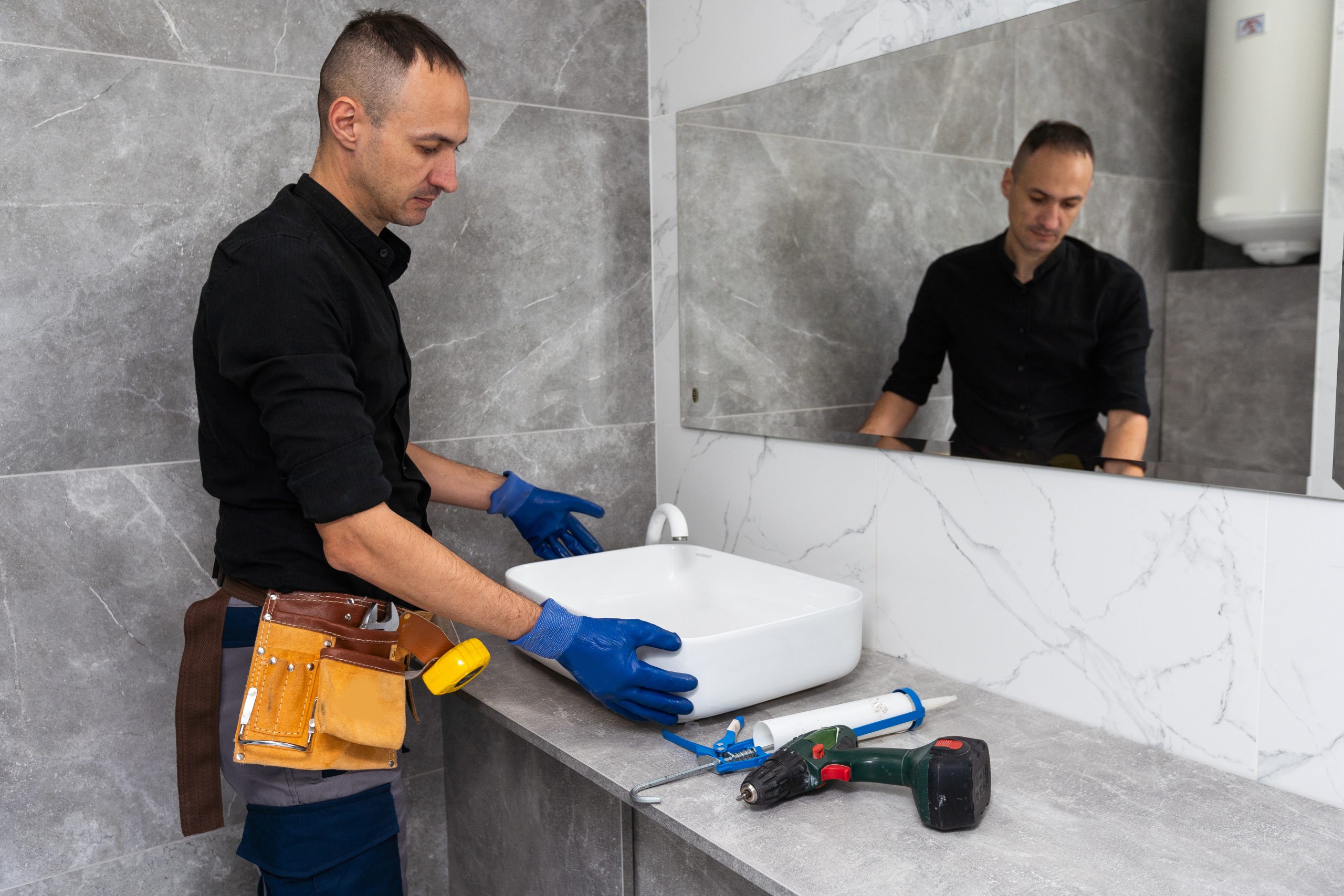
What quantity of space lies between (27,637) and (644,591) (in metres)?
0.94

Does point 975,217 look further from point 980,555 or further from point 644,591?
point 644,591

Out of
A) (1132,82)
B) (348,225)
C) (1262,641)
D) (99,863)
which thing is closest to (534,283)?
(348,225)

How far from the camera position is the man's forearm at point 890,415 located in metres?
1.58

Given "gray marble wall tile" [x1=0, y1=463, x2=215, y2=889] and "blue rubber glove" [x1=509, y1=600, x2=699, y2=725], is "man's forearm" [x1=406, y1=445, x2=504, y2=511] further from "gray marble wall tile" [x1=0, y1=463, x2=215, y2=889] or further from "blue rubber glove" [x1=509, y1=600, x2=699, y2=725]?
"blue rubber glove" [x1=509, y1=600, x2=699, y2=725]

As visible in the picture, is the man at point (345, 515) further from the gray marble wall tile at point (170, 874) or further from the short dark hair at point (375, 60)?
the gray marble wall tile at point (170, 874)

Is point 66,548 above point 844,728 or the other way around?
above

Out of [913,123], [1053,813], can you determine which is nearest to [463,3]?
[913,123]

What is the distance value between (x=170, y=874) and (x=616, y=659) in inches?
37.1

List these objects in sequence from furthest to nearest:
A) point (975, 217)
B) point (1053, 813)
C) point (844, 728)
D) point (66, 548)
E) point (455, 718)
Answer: point (455, 718) → point (66, 548) → point (975, 217) → point (844, 728) → point (1053, 813)

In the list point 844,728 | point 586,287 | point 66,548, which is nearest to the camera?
point 844,728

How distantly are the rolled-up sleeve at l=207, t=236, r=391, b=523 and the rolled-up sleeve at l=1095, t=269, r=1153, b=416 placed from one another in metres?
0.89

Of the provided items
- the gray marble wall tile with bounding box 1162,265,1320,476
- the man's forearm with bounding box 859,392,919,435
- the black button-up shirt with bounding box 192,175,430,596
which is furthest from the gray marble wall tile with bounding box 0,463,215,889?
the gray marble wall tile with bounding box 1162,265,1320,476

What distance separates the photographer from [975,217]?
4.72 feet

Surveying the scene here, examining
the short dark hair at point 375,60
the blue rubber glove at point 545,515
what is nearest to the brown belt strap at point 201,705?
the blue rubber glove at point 545,515
